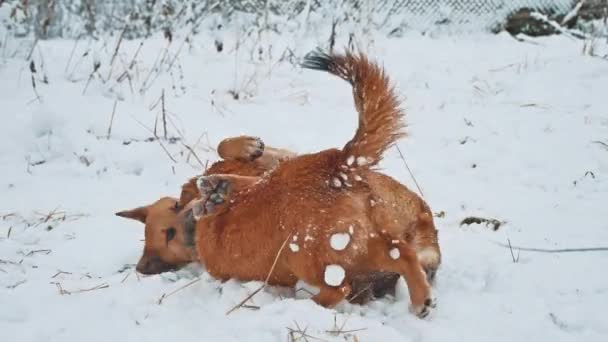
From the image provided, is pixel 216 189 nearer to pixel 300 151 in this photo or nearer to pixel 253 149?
pixel 253 149

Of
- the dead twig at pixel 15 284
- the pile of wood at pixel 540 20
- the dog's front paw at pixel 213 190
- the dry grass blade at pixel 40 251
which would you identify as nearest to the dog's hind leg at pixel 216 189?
the dog's front paw at pixel 213 190

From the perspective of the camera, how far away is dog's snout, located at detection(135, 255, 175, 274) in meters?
3.47

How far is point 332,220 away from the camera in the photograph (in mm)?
2670

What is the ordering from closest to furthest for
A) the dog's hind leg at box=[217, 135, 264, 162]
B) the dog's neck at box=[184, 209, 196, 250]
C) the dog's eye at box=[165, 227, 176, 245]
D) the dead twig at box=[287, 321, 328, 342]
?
1. the dead twig at box=[287, 321, 328, 342]
2. the dog's neck at box=[184, 209, 196, 250]
3. the dog's eye at box=[165, 227, 176, 245]
4. the dog's hind leg at box=[217, 135, 264, 162]

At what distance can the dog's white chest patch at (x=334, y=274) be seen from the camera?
2.64 metres

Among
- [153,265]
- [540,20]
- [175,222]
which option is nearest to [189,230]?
[175,222]

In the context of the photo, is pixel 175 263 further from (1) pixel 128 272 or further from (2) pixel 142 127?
(2) pixel 142 127

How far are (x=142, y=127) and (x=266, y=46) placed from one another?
9.05 feet

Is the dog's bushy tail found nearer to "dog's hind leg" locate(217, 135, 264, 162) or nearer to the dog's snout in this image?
"dog's hind leg" locate(217, 135, 264, 162)

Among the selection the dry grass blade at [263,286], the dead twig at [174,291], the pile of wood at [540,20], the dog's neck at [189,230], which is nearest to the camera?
the dry grass blade at [263,286]

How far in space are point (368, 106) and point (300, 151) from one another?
2424mm

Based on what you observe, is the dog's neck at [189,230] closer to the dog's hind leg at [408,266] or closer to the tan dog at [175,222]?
the tan dog at [175,222]

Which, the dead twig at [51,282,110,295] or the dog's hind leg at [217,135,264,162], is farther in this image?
Answer: the dog's hind leg at [217,135,264,162]

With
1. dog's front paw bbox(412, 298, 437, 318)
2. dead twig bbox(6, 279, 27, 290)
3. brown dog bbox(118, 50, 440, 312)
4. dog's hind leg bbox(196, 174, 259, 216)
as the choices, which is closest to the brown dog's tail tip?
brown dog bbox(118, 50, 440, 312)
